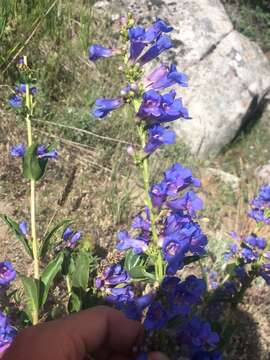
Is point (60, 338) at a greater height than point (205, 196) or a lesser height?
greater

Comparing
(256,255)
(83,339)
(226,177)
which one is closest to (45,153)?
(83,339)

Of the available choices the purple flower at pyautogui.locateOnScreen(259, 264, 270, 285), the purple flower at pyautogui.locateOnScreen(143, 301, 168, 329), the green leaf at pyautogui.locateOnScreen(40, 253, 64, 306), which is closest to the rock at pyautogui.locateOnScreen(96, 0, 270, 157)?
the purple flower at pyautogui.locateOnScreen(259, 264, 270, 285)

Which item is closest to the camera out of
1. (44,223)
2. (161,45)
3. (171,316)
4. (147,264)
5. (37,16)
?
(171,316)

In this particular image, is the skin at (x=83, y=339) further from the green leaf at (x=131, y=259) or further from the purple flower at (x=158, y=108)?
the purple flower at (x=158, y=108)

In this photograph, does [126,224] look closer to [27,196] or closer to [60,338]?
[27,196]

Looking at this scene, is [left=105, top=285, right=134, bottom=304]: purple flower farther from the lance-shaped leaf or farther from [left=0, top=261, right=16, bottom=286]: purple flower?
[left=0, top=261, right=16, bottom=286]: purple flower

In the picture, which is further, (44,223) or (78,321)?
(44,223)

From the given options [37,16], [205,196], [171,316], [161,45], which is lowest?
[205,196]

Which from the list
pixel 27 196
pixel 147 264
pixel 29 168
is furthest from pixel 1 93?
pixel 147 264
